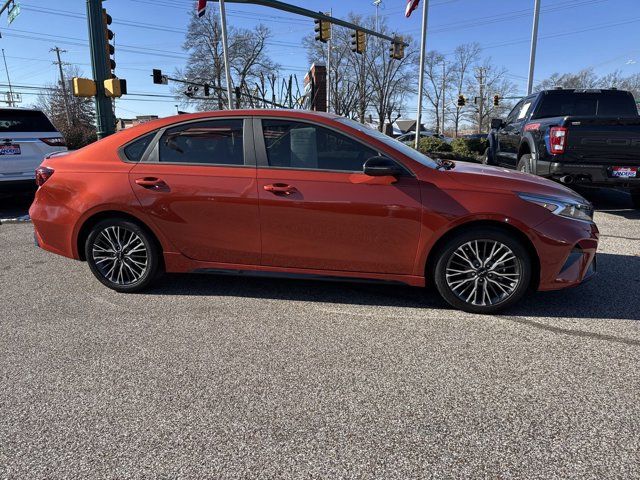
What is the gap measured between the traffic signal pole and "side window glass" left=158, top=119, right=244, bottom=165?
26.2 ft

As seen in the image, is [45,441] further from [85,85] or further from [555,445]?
[85,85]

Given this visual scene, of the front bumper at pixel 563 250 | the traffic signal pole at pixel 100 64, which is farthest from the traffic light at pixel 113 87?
the front bumper at pixel 563 250

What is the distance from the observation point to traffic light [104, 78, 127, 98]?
1066 centimetres

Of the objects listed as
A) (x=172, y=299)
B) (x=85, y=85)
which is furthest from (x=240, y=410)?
(x=85, y=85)

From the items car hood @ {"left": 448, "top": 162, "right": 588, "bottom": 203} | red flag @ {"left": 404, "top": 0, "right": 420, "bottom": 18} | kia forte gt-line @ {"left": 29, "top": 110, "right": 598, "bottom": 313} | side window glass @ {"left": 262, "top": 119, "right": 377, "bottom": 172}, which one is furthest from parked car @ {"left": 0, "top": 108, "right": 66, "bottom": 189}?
red flag @ {"left": 404, "top": 0, "right": 420, "bottom": 18}

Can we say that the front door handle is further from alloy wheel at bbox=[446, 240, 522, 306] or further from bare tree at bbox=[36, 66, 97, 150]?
bare tree at bbox=[36, 66, 97, 150]

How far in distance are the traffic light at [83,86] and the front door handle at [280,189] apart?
8902 millimetres

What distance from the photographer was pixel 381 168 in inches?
143

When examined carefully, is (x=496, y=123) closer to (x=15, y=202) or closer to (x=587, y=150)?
(x=587, y=150)

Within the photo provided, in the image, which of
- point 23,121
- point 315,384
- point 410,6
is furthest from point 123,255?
point 410,6

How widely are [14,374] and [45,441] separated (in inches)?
34.7

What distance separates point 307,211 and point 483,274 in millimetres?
1504

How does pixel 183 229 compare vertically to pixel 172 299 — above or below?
above

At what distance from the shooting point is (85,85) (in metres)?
10.6
